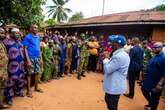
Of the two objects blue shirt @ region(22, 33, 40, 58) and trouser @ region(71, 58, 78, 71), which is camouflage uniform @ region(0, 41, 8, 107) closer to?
blue shirt @ region(22, 33, 40, 58)

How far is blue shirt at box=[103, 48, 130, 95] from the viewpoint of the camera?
5.67 meters

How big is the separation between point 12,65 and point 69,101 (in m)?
1.93

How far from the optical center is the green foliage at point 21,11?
14016 mm

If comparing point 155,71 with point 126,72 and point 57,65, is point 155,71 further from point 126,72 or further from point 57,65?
point 57,65

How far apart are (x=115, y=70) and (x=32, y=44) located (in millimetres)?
3281

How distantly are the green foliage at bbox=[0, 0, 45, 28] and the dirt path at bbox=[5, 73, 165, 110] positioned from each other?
14.6 feet

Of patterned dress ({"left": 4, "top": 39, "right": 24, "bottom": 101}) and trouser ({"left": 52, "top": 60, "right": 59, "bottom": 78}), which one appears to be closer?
patterned dress ({"left": 4, "top": 39, "right": 24, "bottom": 101})

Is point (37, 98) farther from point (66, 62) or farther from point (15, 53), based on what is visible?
point (66, 62)

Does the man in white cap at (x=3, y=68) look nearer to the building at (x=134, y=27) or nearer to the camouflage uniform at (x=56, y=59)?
the camouflage uniform at (x=56, y=59)

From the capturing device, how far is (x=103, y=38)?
17625 mm

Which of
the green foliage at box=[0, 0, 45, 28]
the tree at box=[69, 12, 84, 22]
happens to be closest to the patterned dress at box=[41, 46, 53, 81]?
the green foliage at box=[0, 0, 45, 28]

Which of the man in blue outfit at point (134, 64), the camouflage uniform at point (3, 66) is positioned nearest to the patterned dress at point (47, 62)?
the man in blue outfit at point (134, 64)

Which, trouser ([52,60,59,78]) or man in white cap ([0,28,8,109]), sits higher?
man in white cap ([0,28,8,109])

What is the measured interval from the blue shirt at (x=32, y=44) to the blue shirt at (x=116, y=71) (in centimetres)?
306
